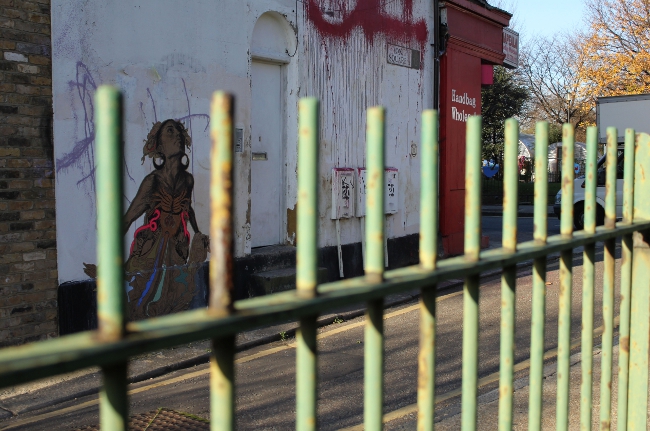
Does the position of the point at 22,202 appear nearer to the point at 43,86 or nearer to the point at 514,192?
the point at 43,86

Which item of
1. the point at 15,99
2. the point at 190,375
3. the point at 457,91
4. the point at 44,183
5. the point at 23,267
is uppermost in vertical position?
the point at 457,91

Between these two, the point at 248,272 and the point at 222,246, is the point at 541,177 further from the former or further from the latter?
the point at 248,272

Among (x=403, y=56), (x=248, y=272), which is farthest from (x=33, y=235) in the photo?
(x=403, y=56)

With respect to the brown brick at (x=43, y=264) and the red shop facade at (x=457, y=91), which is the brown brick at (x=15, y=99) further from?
the red shop facade at (x=457, y=91)

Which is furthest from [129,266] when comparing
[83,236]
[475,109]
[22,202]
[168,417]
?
[475,109]

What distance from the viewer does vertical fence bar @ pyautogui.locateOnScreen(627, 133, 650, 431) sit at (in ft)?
8.29

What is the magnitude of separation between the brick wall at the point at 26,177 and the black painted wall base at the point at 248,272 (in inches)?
6.0

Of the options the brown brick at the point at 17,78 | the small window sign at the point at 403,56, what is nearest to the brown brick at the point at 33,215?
the brown brick at the point at 17,78

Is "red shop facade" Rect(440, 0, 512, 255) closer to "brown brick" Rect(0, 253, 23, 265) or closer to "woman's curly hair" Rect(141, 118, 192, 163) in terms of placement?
"woman's curly hair" Rect(141, 118, 192, 163)

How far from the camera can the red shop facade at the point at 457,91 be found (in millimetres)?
11344

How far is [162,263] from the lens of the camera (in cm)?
707

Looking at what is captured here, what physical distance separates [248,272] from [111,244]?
23.3 ft

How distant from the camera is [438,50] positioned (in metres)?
11.2

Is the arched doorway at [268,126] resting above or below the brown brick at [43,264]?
above
